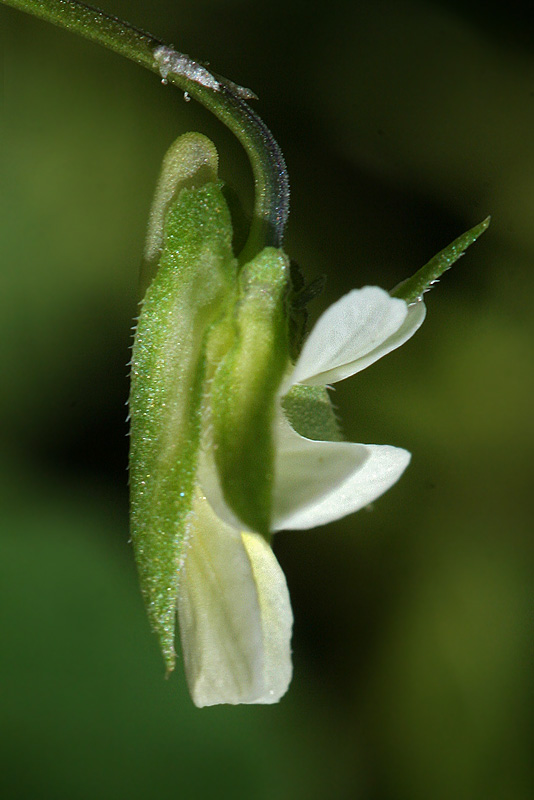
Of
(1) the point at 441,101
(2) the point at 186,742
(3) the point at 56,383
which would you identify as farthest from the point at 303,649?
(1) the point at 441,101

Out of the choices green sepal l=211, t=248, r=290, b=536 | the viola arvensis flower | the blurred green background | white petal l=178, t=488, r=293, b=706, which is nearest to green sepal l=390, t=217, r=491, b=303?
the viola arvensis flower

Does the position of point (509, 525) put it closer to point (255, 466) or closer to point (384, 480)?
point (384, 480)

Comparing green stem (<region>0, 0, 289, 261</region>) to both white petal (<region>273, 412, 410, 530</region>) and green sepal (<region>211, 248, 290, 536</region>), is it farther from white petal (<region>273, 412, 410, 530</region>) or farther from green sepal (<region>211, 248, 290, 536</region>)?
white petal (<region>273, 412, 410, 530</region>)

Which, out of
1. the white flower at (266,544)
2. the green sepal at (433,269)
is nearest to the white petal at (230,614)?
the white flower at (266,544)

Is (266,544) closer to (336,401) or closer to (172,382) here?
(172,382)

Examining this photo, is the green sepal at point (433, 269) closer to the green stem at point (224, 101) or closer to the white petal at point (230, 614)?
the green stem at point (224, 101)

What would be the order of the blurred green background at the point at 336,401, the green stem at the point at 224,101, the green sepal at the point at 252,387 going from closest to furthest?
the green sepal at the point at 252,387
the green stem at the point at 224,101
the blurred green background at the point at 336,401
